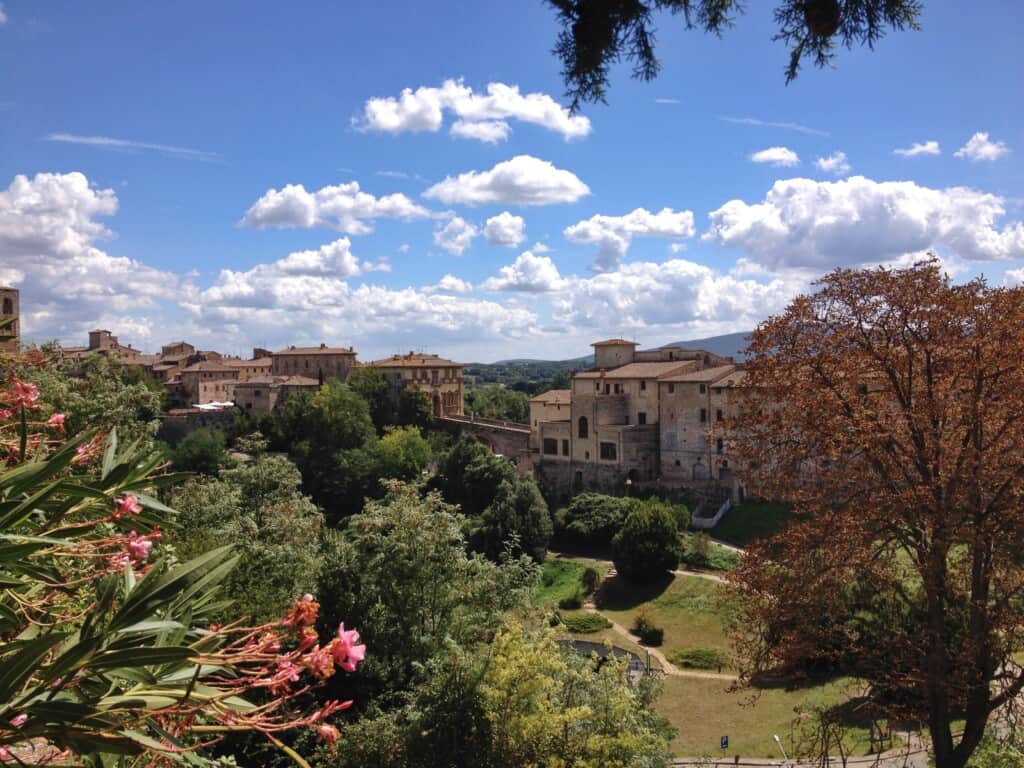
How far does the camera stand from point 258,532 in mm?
21344

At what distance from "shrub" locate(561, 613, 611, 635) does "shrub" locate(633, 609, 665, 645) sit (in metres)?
1.30

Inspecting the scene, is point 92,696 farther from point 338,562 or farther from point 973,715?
point 338,562

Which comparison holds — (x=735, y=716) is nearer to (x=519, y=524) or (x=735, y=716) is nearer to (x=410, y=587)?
(x=410, y=587)

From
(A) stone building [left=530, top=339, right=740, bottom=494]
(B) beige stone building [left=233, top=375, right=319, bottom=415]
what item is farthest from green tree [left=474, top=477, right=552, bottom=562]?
(B) beige stone building [left=233, top=375, right=319, bottom=415]

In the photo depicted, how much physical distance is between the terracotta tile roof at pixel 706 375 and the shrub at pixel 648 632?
16.4 m

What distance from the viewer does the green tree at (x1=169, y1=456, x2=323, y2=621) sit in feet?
55.5

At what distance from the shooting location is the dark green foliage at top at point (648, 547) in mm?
35062

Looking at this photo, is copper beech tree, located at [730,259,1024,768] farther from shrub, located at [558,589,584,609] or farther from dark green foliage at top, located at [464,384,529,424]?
dark green foliage at top, located at [464,384,529,424]

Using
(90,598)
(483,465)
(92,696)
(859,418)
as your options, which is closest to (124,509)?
(92,696)

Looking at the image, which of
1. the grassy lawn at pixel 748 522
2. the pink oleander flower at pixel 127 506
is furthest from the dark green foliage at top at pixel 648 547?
the pink oleander flower at pixel 127 506

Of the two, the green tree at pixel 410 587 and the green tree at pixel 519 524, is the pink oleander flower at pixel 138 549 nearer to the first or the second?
the green tree at pixel 410 587

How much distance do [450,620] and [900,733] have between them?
40.2 feet

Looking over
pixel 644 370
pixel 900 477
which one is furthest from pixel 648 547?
pixel 900 477

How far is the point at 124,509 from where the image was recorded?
345cm
